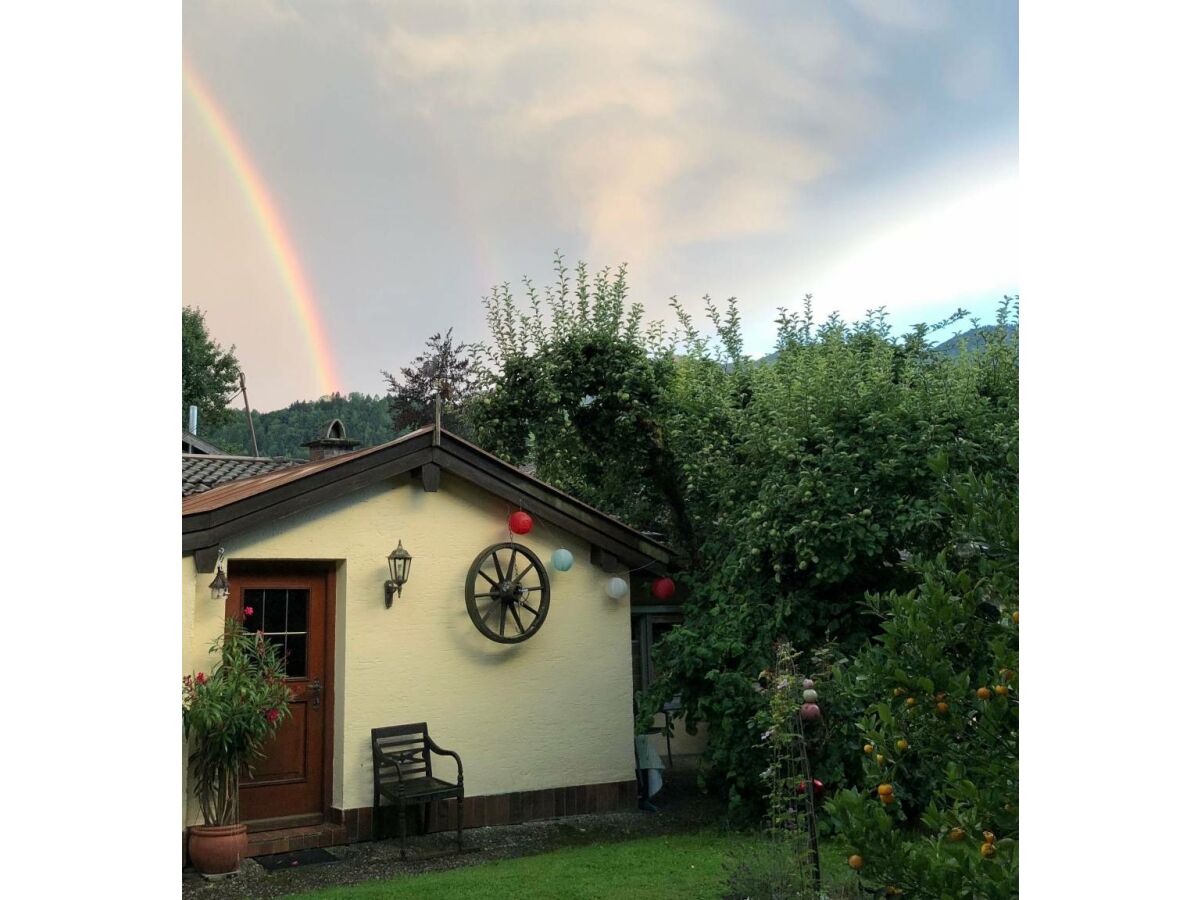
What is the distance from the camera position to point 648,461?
9.76 meters

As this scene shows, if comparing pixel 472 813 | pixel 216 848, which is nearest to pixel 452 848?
pixel 472 813

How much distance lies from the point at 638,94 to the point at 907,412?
25.7 ft

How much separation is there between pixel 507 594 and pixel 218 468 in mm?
7484

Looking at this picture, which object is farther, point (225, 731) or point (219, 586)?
point (219, 586)

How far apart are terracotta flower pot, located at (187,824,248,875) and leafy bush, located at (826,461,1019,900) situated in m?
4.84

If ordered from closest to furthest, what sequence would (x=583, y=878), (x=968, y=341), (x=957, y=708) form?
(x=957, y=708), (x=583, y=878), (x=968, y=341)

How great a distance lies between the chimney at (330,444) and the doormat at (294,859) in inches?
137

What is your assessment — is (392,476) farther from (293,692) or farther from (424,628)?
(293,692)

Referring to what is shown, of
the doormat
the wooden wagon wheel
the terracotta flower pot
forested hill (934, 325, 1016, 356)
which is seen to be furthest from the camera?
forested hill (934, 325, 1016, 356)

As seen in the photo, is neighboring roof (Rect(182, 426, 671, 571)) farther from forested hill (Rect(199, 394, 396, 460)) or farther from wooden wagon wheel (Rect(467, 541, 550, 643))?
forested hill (Rect(199, 394, 396, 460))

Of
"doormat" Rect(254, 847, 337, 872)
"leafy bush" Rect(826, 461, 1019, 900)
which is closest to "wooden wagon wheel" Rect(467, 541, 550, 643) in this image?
"doormat" Rect(254, 847, 337, 872)

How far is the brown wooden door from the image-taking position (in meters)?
7.27

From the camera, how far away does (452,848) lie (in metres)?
7.11
